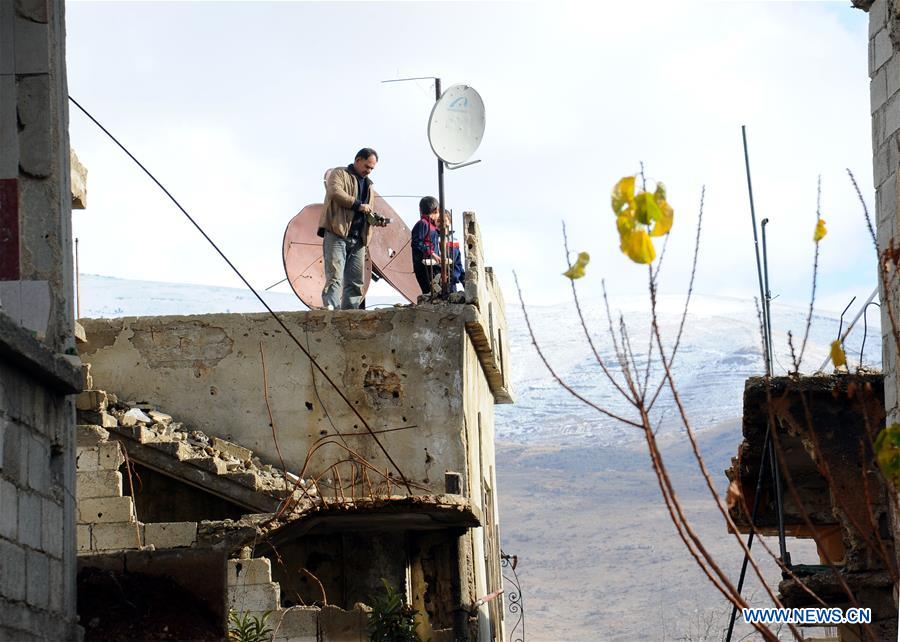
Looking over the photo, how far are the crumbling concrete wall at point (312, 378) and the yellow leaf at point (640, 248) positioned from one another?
36.1 feet

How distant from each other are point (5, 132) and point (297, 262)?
10562 millimetres

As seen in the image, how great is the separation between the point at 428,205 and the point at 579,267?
12.5 m

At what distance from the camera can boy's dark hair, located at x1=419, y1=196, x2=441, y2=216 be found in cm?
1758

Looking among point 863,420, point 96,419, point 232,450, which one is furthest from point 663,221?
point 232,450

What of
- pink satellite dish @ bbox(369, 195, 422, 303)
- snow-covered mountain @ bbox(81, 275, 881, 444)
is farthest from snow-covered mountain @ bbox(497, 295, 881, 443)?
pink satellite dish @ bbox(369, 195, 422, 303)

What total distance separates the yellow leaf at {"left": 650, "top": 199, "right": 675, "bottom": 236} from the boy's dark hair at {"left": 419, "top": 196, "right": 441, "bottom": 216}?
A: 41.5 ft

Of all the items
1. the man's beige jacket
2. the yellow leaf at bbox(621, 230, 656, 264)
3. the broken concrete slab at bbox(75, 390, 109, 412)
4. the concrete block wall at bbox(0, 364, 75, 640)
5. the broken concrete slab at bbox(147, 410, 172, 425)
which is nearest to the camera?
the yellow leaf at bbox(621, 230, 656, 264)

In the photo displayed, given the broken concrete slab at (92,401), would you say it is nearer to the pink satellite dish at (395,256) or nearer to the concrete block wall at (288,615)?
the concrete block wall at (288,615)

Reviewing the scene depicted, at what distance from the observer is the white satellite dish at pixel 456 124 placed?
16875 mm

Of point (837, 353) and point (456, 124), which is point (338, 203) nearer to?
point (456, 124)

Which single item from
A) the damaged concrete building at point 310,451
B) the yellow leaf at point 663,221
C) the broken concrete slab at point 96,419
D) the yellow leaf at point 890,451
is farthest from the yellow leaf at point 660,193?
the broken concrete slab at point 96,419

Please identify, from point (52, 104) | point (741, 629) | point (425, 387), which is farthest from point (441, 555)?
point (741, 629)

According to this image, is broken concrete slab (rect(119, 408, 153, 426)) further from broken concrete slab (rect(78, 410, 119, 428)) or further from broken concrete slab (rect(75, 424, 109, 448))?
broken concrete slab (rect(75, 424, 109, 448))

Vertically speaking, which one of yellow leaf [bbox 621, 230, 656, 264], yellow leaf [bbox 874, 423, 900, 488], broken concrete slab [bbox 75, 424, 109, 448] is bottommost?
yellow leaf [bbox 874, 423, 900, 488]
